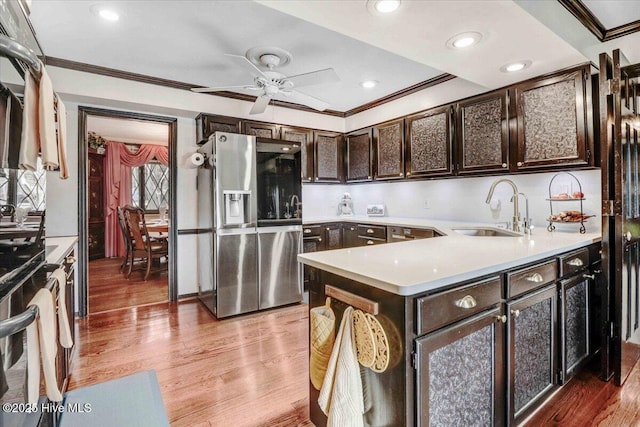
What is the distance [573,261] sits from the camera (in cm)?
194

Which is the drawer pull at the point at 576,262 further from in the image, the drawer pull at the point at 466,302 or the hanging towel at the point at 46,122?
the hanging towel at the point at 46,122

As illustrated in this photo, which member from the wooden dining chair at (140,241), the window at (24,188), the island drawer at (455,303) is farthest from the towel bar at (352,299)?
the wooden dining chair at (140,241)

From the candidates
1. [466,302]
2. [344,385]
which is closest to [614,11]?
[466,302]

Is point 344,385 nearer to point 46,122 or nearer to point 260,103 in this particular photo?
point 46,122

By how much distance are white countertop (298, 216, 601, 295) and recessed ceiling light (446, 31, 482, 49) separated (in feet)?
4.21

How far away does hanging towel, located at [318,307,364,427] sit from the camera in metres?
1.25

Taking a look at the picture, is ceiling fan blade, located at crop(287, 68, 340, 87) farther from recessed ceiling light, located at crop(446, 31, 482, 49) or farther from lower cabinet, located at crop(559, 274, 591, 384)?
lower cabinet, located at crop(559, 274, 591, 384)

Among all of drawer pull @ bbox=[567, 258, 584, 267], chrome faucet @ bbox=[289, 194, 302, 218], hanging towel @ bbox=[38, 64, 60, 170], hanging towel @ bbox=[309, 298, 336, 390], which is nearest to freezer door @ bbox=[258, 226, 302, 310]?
chrome faucet @ bbox=[289, 194, 302, 218]

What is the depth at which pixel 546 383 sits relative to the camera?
5.78 feet

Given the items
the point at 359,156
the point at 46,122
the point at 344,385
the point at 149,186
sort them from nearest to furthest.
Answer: the point at 46,122, the point at 344,385, the point at 359,156, the point at 149,186

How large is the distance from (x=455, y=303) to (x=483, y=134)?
235cm

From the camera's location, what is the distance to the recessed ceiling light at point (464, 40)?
78.6 inches

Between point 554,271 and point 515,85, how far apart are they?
5.93 feet

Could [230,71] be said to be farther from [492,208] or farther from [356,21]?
[492,208]
